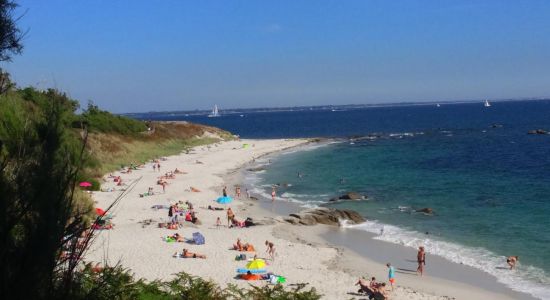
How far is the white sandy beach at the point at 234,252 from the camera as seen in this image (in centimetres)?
1680

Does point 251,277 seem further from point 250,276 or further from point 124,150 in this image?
point 124,150

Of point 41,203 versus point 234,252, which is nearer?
point 41,203

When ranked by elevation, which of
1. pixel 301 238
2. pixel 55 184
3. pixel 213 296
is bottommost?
pixel 301 238

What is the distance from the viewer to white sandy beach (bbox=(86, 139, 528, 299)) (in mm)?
16797

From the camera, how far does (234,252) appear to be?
20.7 m

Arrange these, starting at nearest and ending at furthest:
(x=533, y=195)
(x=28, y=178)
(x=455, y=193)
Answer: (x=28, y=178)
(x=533, y=195)
(x=455, y=193)

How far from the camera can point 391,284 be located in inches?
672

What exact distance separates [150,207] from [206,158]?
29058mm

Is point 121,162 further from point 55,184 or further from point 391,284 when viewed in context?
point 55,184

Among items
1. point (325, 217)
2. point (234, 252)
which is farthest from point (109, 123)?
point (234, 252)

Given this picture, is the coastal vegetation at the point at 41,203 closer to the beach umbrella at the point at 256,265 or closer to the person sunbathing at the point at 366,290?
the person sunbathing at the point at 366,290

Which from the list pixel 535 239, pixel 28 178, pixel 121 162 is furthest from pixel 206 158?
pixel 28 178

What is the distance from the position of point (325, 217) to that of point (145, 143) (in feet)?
131

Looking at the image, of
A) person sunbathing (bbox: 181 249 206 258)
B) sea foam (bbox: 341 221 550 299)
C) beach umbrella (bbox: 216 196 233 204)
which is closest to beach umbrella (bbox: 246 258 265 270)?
person sunbathing (bbox: 181 249 206 258)
